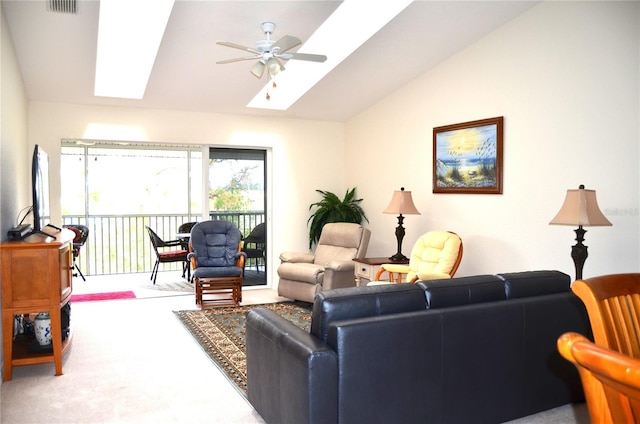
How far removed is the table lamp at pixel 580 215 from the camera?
11.6ft

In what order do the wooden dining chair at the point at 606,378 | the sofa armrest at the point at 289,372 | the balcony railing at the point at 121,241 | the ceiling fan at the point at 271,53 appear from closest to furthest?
the wooden dining chair at the point at 606,378, the sofa armrest at the point at 289,372, the ceiling fan at the point at 271,53, the balcony railing at the point at 121,241

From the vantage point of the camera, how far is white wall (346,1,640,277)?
382cm

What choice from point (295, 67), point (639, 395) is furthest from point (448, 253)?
point (639, 395)

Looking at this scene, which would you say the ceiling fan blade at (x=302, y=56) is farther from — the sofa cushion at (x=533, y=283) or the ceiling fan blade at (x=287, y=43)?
the sofa cushion at (x=533, y=283)

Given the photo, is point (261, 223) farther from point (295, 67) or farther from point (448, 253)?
point (448, 253)

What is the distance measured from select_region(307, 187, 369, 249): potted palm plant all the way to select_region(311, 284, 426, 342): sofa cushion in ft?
14.6

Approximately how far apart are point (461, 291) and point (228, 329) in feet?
9.32

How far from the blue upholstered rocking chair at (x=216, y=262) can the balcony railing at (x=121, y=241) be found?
8.77ft

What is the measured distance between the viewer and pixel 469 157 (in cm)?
521

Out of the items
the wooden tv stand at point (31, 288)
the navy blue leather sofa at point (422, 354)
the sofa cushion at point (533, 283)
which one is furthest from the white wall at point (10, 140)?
the sofa cushion at point (533, 283)

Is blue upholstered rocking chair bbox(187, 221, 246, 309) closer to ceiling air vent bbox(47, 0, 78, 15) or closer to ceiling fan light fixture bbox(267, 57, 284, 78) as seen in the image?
ceiling fan light fixture bbox(267, 57, 284, 78)

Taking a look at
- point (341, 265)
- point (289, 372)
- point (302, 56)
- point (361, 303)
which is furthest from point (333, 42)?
point (289, 372)

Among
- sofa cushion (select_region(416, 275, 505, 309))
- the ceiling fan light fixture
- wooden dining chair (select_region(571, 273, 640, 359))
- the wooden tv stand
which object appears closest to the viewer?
wooden dining chair (select_region(571, 273, 640, 359))

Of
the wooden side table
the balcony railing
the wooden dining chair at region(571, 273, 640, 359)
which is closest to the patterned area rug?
the wooden side table
